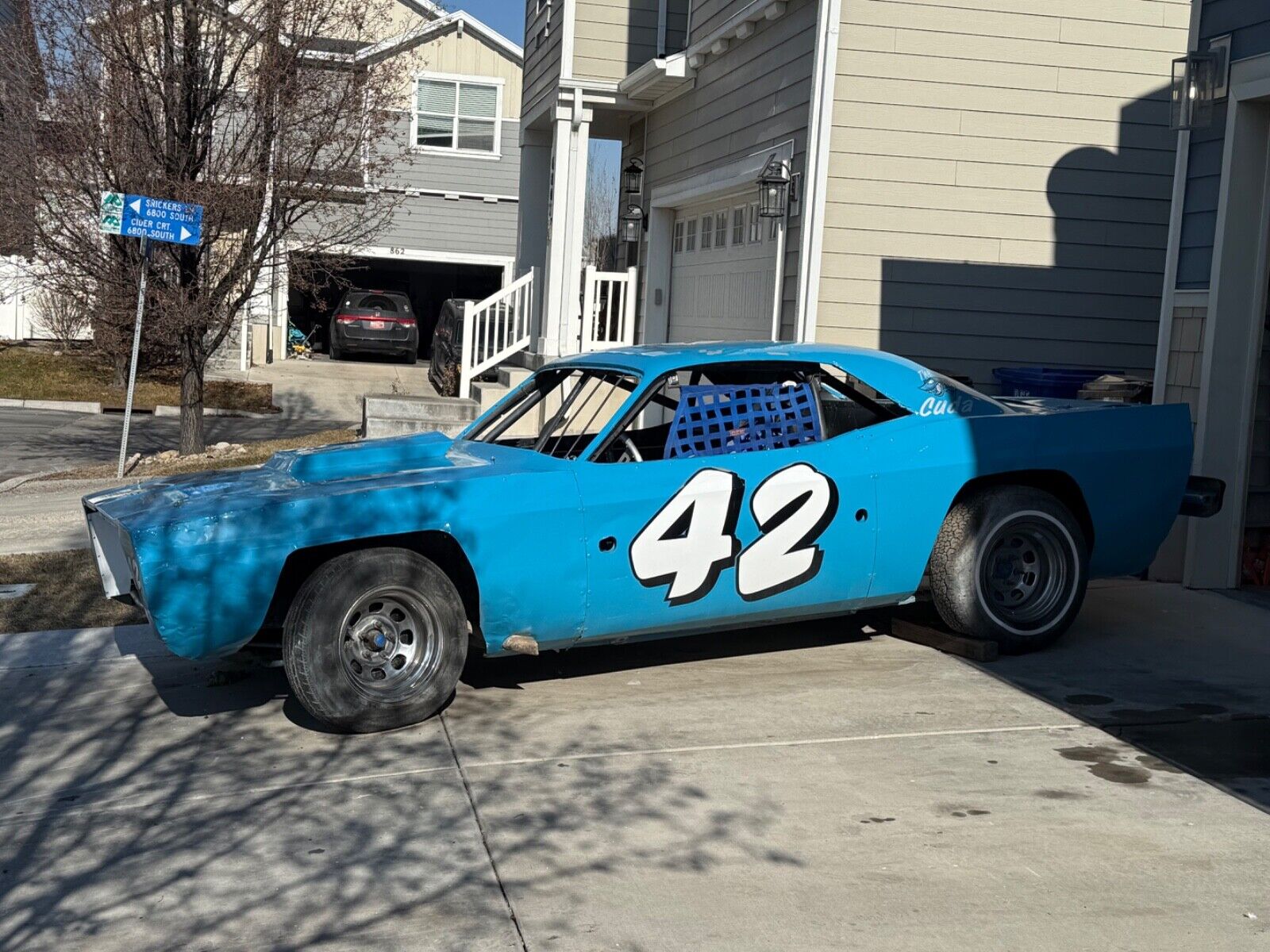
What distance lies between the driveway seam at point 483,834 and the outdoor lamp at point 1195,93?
5594 millimetres

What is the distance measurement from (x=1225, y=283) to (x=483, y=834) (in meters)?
5.74

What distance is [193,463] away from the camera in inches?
560

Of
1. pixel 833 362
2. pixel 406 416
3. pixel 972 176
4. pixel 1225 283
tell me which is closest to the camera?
pixel 833 362

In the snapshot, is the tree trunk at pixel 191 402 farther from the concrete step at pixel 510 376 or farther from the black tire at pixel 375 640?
the black tire at pixel 375 640

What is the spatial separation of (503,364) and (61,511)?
726 centimetres

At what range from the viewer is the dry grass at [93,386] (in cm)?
2112

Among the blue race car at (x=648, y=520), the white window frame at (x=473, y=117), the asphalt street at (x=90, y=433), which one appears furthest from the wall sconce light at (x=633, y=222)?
the white window frame at (x=473, y=117)

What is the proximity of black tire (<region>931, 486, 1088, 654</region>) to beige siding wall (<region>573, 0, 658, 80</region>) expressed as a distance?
Answer: 1097cm

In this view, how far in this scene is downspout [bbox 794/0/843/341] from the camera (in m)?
10.2

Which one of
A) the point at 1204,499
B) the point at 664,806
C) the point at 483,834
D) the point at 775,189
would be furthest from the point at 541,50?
the point at 483,834

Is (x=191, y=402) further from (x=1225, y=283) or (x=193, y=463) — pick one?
(x=1225, y=283)

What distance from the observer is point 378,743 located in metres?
5.30

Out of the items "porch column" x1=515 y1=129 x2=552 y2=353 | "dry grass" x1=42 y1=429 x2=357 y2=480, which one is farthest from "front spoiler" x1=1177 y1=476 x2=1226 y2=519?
"porch column" x1=515 y1=129 x2=552 y2=353

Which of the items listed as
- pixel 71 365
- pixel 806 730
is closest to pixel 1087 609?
pixel 806 730
